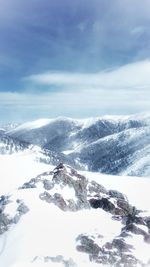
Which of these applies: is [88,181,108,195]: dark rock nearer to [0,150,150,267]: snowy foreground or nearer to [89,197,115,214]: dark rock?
[0,150,150,267]: snowy foreground

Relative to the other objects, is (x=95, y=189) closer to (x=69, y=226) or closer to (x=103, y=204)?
(x=103, y=204)

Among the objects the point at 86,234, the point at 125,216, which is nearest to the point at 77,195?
the point at 125,216

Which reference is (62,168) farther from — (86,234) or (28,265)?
(28,265)

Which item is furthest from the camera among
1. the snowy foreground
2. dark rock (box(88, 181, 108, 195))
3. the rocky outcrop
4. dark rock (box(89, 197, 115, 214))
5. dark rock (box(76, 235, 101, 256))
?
dark rock (box(88, 181, 108, 195))

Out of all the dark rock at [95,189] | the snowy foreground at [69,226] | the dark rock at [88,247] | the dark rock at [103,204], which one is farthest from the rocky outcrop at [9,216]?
the dark rock at [95,189]

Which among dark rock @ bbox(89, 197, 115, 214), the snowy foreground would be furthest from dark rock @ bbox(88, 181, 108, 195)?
Result: dark rock @ bbox(89, 197, 115, 214)

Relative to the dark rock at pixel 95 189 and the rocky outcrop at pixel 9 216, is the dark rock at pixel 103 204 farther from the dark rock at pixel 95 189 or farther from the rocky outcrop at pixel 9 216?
the rocky outcrop at pixel 9 216

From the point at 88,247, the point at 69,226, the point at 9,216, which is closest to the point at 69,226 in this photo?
the point at 69,226

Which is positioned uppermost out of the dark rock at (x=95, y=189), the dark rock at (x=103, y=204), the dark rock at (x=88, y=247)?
the dark rock at (x=95, y=189)
